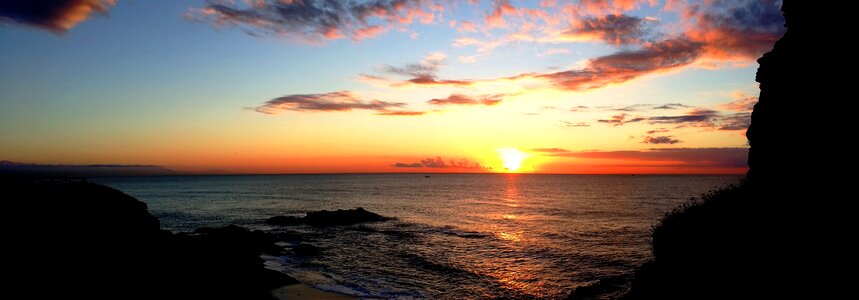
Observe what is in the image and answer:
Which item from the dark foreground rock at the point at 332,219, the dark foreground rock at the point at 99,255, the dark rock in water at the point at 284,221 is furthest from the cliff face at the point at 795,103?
the dark rock in water at the point at 284,221

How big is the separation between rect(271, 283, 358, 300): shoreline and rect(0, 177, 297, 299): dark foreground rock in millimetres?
836

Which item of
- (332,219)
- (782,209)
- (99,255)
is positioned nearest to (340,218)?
(332,219)

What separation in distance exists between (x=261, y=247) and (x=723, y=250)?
38535mm

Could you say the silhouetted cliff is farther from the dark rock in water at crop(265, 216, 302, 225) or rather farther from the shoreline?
the dark rock in water at crop(265, 216, 302, 225)

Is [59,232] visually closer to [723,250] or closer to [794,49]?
[723,250]

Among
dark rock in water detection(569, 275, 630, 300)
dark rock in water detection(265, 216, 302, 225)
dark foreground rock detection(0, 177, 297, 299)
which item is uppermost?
dark foreground rock detection(0, 177, 297, 299)

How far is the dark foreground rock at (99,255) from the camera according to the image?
19.7 meters

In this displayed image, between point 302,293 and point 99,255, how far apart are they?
35.4 feet

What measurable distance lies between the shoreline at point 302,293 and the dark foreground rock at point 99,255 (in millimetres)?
836

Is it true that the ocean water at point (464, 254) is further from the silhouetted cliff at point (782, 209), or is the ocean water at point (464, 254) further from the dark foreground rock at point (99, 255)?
the silhouetted cliff at point (782, 209)

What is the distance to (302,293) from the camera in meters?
27.5

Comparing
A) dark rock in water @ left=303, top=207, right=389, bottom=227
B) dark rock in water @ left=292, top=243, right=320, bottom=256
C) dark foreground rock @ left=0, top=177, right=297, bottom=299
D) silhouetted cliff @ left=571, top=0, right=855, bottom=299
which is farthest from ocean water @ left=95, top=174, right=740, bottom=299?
silhouetted cliff @ left=571, top=0, right=855, bottom=299

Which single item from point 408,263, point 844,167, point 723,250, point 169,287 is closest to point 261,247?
point 408,263

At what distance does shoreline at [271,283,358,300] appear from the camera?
26.6 m
